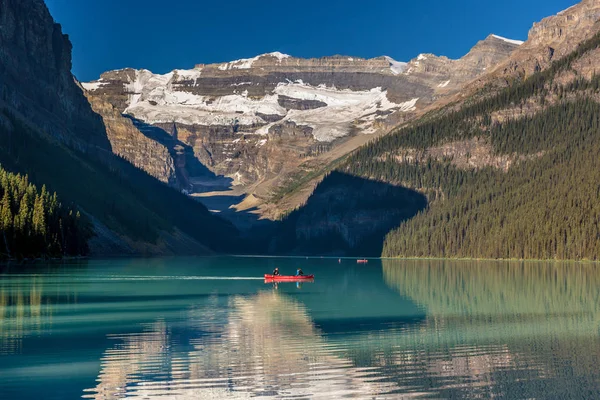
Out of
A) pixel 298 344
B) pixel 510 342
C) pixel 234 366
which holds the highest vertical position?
pixel 298 344

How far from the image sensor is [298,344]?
65125 millimetres

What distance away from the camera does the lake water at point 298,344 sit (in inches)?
1939

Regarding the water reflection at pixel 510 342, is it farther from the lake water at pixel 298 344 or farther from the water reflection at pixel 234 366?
the water reflection at pixel 234 366

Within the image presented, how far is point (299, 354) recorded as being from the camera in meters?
60.3

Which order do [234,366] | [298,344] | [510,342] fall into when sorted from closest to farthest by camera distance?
[234,366] < [510,342] < [298,344]

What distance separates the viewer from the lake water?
1939 inches

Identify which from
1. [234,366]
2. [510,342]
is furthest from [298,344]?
[510,342]

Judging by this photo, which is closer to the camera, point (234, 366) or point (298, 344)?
point (234, 366)

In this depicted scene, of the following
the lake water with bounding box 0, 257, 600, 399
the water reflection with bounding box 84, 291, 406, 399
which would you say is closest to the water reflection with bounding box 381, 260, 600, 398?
the lake water with bounding box 0, 257, 600, 399

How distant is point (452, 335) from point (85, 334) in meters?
25.8

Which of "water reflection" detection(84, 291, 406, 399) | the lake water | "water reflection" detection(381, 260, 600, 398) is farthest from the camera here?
"water reflection" detection(381, 260, 600, 398)

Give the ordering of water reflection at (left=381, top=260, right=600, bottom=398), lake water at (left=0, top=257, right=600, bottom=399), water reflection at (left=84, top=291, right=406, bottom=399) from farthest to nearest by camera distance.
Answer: water reflection at (left=381, top=260, right=600, bottom=398) → lake water at (left=0, top=257, right=600, bottom=399) → water reflection at (left=84, top=291, right=406, bottom=399)

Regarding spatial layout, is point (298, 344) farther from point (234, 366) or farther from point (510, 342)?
point (510, 342)

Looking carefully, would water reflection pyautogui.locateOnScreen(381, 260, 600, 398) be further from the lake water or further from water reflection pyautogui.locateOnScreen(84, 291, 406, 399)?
water reflection pyautogui.locateOnScreen(84, 291, 406, 399)
